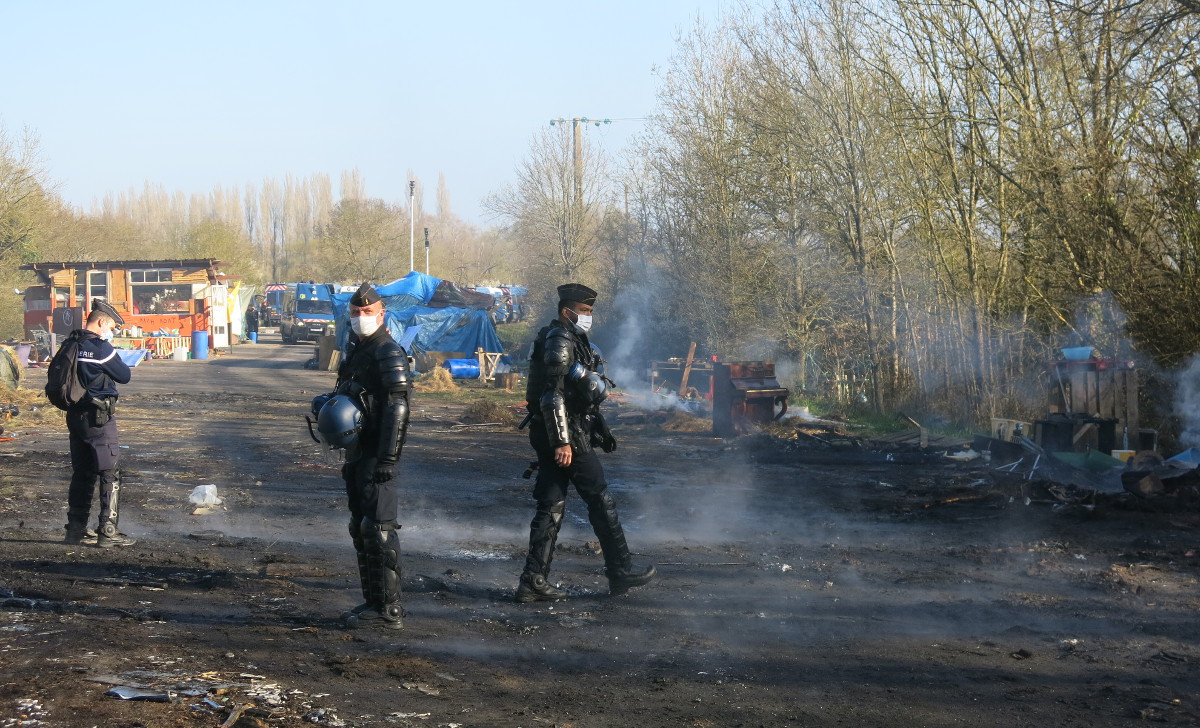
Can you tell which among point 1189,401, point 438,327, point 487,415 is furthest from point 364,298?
point 438,327

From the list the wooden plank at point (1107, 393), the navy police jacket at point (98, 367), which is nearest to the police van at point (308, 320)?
the wooden plank at point (1107, 393)

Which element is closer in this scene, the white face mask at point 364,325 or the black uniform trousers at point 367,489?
the black uniform trousers at point 367,489

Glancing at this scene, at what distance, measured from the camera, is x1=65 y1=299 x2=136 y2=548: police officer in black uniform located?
7.30 metres

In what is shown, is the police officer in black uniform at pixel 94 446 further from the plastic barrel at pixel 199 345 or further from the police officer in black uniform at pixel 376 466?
the plastic barrel at pixel 199 345

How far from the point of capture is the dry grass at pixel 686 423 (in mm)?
16703

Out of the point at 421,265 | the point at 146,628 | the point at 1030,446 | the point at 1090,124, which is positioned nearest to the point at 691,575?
the point at 146,628

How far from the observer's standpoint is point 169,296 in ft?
123

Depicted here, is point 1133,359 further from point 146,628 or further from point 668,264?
point 668,264

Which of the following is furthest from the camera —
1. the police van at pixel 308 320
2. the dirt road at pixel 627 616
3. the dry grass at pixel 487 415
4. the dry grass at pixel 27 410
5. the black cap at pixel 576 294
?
the police van at pixel 308 320

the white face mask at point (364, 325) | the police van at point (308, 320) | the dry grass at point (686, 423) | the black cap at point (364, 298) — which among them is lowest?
the dry grass at point (686, 423)

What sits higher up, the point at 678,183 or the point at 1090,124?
the point at 678,183

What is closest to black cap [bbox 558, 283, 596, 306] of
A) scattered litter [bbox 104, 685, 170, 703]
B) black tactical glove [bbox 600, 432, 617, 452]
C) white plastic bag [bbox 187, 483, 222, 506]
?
black tactical glove [bbox 600, 432, 617, 452]

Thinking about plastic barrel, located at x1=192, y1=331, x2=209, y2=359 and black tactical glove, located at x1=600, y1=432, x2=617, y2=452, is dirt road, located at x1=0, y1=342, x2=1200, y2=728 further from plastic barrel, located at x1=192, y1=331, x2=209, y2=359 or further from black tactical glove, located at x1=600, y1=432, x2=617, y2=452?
plastic barrel, located at x1=192, y1=331, x2=209, y2=359

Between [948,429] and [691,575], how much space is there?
1031cm
